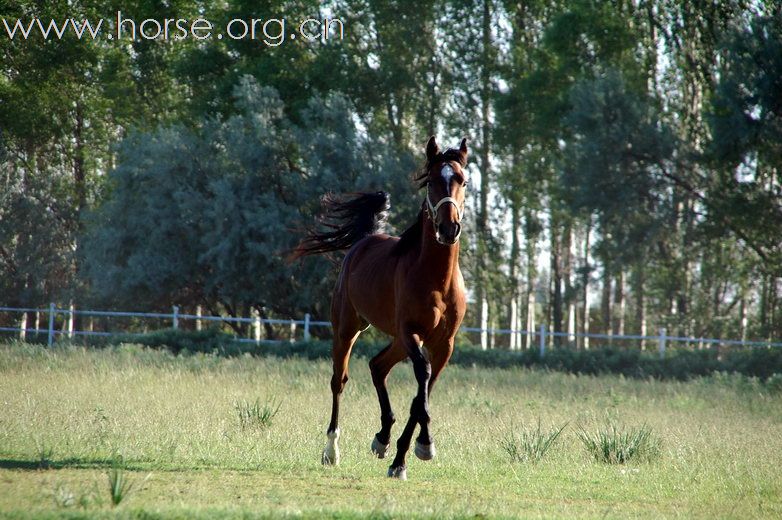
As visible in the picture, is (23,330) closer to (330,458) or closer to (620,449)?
(330,458)

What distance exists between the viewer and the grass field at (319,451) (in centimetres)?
681

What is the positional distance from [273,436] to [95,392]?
4.46 m

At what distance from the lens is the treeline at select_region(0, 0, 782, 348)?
3275 cm

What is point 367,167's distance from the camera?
111 ft

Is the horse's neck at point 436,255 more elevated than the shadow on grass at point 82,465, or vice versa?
the horse's neck at point 436,255

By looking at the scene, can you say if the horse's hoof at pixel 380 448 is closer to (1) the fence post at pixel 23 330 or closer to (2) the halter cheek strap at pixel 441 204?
(2) the halter cheek strap at pixel 441 204

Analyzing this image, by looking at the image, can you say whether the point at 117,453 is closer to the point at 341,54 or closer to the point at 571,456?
the point at 571,456

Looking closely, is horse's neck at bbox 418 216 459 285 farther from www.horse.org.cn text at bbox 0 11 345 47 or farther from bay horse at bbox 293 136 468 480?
www.horse.org.cn text at bbox 0 11 345 47

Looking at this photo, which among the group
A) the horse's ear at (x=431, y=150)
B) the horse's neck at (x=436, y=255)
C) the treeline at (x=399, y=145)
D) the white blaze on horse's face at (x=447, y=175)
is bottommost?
the horse's neck at (x=436, y=255)

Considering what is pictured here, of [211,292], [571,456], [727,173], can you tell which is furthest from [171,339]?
[571,456]

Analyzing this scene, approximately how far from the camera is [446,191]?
26.5ft

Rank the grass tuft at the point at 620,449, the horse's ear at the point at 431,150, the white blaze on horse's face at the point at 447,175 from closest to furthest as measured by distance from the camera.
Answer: the white blaze on horse's face at the point at 447,175 < the horse's ear at the point at 431,150 < the grass tuft at the point at 620,449

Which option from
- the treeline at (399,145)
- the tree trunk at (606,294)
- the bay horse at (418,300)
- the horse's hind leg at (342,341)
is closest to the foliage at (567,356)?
the treeline at (399,145)

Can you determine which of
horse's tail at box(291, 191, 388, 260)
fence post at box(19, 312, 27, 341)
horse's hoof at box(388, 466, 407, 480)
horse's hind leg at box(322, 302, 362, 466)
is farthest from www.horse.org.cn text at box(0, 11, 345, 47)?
horse's hoof at box(388, 466, 407, 480)
